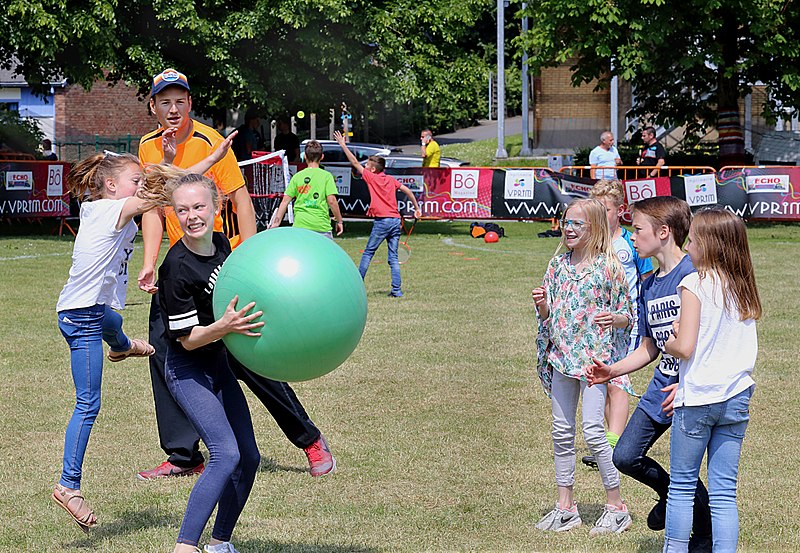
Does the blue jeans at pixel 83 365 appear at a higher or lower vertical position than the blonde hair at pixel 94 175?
lower

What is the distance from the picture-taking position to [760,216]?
24703mm

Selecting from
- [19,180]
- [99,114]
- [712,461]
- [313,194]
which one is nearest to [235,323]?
[712,461]

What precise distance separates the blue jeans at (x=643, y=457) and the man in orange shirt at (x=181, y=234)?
228 cm

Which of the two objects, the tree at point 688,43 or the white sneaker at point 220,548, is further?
the tree at point 688,43

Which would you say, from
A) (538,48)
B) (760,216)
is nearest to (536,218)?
(760,216)

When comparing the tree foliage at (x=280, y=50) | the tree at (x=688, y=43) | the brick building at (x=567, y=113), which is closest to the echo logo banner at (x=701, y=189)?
the tree at (x=688, y=43)

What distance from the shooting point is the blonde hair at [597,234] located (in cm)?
576

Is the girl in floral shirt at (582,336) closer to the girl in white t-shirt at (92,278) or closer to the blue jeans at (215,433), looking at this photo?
the blue jeans at (215,433)

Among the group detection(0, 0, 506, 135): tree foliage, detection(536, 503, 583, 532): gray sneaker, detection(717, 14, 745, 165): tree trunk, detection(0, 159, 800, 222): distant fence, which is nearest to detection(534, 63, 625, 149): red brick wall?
detection(717, 14, 745, 165): tree trunk

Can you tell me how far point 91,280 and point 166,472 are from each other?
1.60m

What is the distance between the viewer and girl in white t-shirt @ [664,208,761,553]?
4.62 metres

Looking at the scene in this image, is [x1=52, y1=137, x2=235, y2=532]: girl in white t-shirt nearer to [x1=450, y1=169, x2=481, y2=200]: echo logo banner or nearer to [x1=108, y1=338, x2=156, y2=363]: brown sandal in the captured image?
[x1=108, y1=338, x2=156, y2=363]: brown sandal

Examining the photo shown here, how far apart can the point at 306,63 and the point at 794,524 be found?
69.2ft

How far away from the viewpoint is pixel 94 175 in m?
5.88
